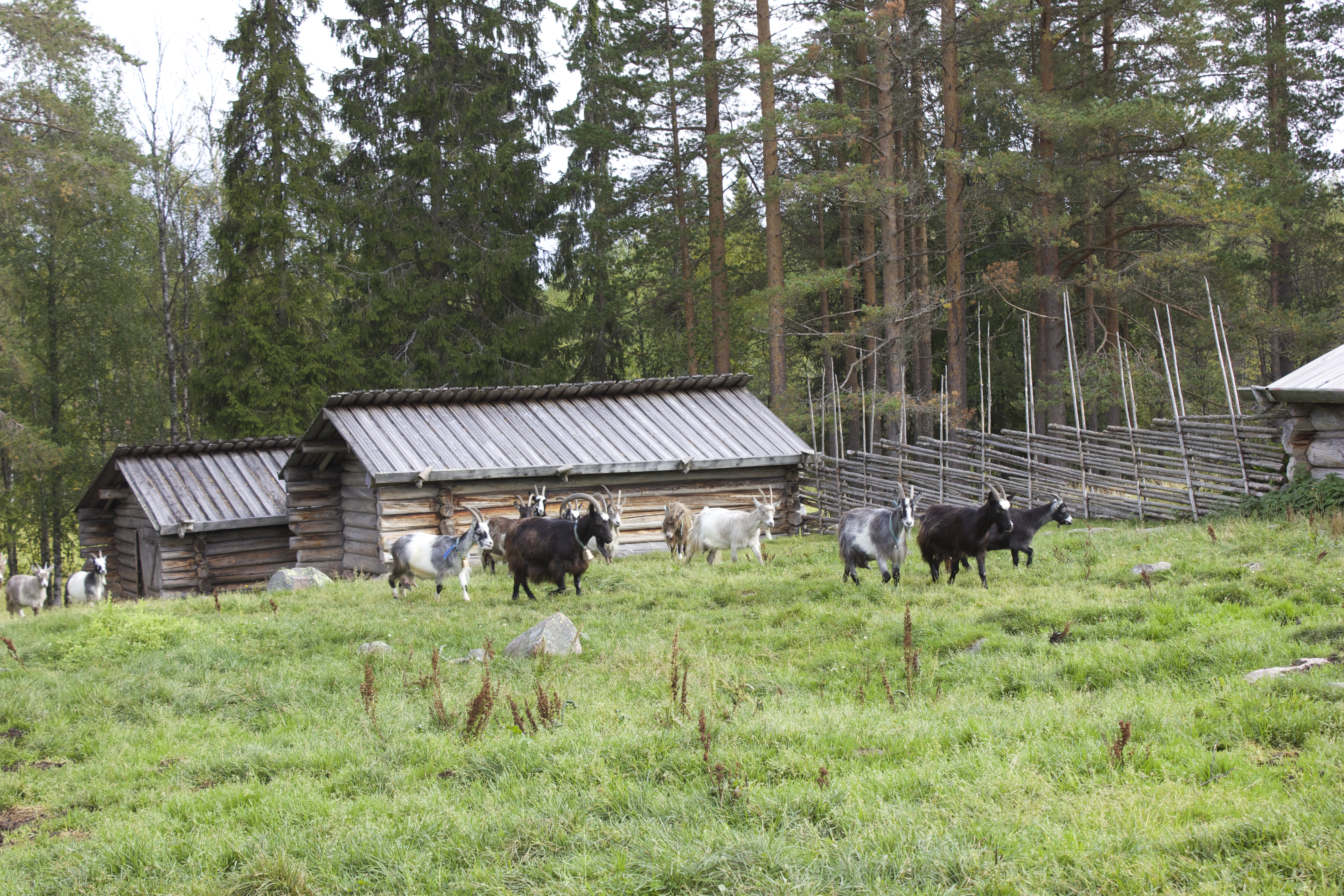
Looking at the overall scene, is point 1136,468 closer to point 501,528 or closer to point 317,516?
point 501,528

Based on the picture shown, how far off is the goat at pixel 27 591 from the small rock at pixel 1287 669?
20.8 metres

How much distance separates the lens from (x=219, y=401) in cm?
2917

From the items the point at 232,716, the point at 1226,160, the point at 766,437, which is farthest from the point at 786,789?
the point at 1226,160

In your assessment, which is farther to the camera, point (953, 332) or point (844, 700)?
point (953, 332)

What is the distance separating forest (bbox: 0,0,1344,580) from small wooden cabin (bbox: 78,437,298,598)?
6.64ft

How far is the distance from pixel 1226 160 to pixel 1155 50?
16.7 feet

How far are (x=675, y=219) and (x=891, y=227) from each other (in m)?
10.8

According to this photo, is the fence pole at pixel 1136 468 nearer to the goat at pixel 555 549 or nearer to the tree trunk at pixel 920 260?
the tree trunk at pixel 920 260

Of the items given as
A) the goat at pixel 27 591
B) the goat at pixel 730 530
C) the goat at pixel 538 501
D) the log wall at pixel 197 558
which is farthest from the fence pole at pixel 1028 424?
the goat at pixel 27 591

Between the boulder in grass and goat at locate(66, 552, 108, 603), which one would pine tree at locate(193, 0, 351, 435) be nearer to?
goat at locate(66, 552, 108, 603)

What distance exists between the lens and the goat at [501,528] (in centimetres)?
1573

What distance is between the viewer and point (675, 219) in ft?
108

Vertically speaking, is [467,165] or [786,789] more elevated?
[467,165]

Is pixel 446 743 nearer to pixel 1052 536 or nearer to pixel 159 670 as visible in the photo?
pixel 159 670
